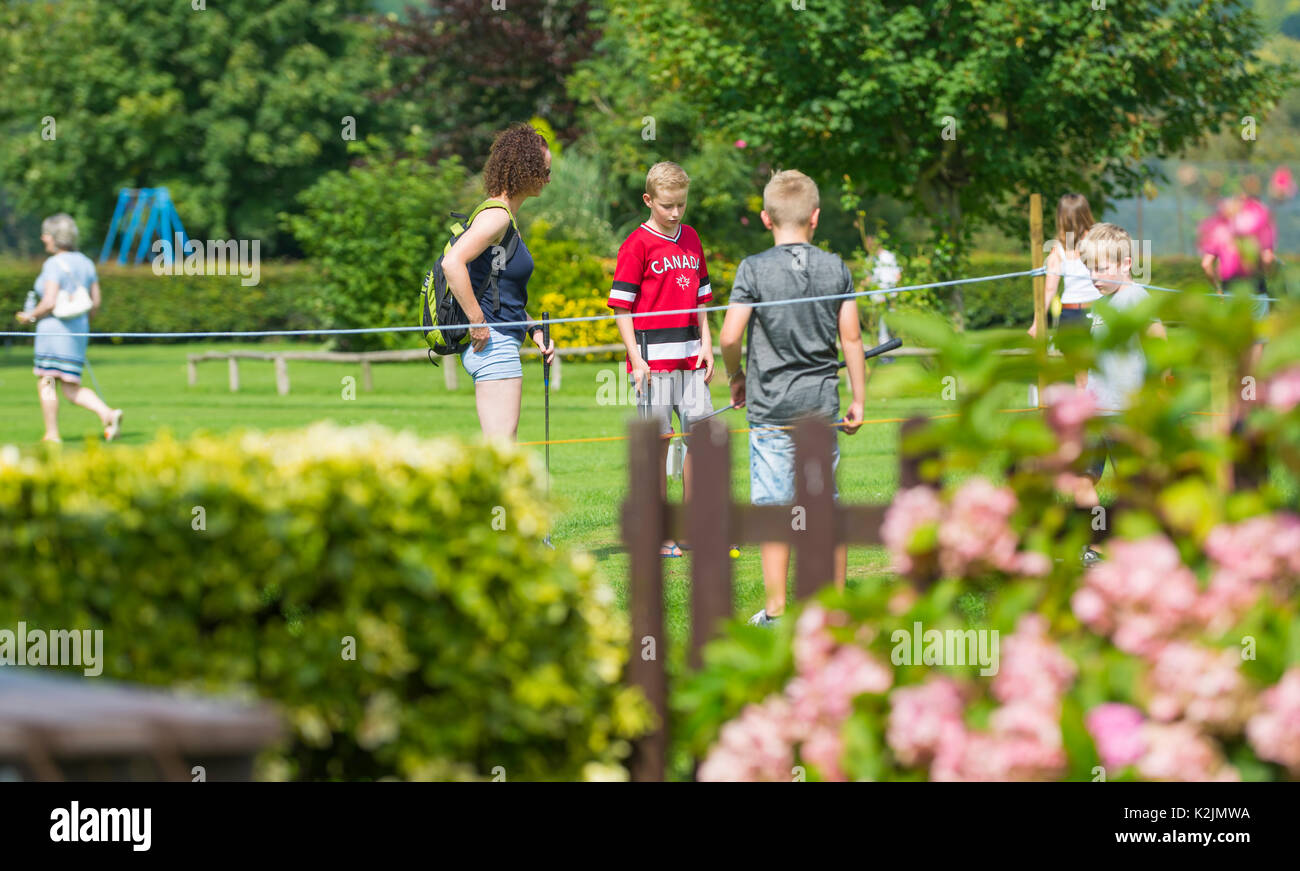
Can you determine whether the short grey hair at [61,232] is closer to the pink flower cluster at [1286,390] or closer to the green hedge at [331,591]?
the green hedge at [331,591]

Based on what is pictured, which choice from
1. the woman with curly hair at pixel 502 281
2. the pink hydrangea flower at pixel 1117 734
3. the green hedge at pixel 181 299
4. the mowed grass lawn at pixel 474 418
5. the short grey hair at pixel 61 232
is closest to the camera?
the pink hydrangea flower at pixel 1117 734

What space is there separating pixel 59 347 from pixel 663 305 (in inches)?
277

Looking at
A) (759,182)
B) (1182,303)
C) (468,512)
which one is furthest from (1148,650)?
(759,182)

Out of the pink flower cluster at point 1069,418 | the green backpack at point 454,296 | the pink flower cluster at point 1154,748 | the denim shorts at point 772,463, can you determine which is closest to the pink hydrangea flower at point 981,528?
the pink flower cluster at point 1069,418

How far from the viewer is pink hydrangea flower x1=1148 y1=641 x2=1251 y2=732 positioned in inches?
103

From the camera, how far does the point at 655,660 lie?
345cm

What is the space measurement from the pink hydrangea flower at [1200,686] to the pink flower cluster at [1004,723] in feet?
0.60

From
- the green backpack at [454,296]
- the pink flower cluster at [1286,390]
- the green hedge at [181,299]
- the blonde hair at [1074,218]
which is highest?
the green hedge at [181,299]

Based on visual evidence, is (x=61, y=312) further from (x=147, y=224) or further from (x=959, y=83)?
(x=147, y=224)

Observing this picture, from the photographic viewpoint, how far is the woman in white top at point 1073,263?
306 inches

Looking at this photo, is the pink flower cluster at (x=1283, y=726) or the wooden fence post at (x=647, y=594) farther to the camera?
the wooden fence post at (x=647, y=594)

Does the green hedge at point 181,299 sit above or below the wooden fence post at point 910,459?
above
